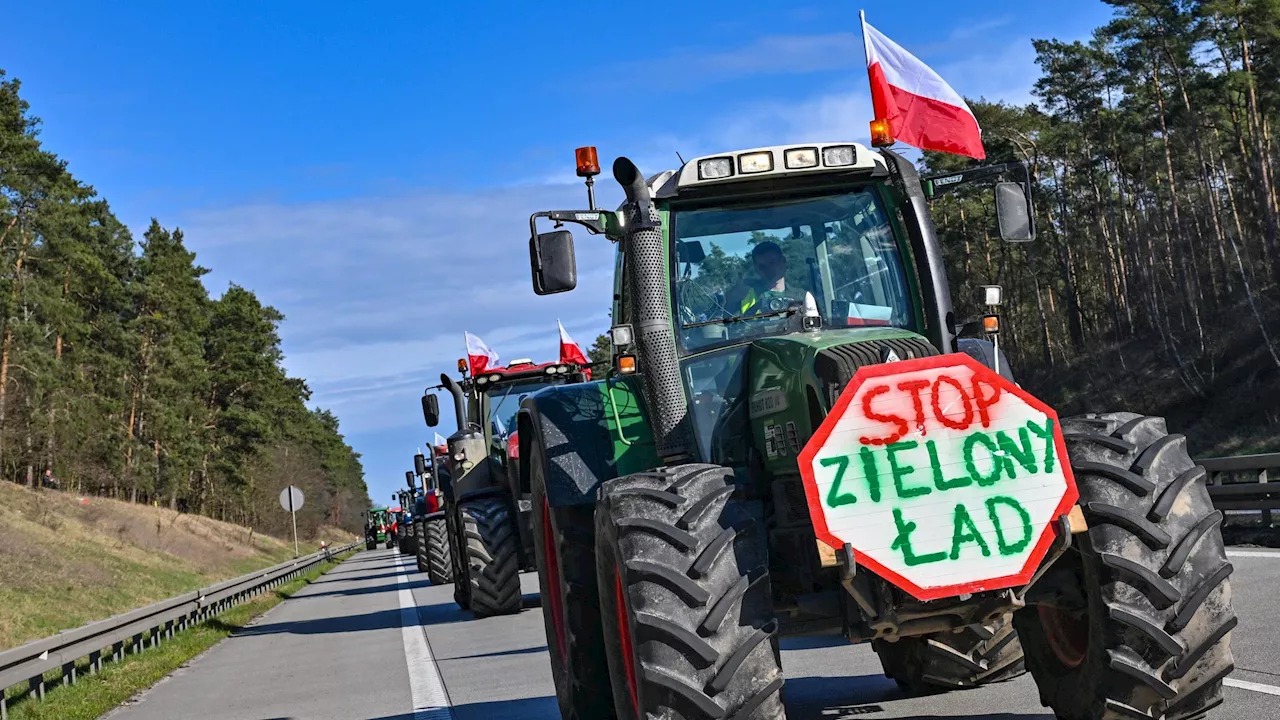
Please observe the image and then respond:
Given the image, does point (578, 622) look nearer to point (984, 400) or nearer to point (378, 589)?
point (984, 400)

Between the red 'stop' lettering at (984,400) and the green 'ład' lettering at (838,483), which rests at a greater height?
the red 'stop' lettering at (984,400)

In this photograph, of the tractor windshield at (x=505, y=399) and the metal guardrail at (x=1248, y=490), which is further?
the tractor windshield at (x=505, y=399)

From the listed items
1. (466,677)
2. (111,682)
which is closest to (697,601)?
(466,677)

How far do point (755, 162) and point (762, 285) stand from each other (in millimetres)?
601

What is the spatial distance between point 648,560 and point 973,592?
1.20 m

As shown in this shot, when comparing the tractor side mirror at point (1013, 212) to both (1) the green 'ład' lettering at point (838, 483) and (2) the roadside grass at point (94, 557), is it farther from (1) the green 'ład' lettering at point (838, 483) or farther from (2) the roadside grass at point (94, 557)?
(2) the roadside grass at point (94, 557)

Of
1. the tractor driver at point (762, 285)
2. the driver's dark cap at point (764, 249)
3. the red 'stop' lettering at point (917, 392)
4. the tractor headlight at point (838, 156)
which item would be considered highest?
the tractor headlight at point (838, 156)

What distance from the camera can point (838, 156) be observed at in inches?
291

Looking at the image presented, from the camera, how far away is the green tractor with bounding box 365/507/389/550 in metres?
94.9

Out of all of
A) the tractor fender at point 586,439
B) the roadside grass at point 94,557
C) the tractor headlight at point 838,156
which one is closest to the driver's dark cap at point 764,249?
the tractor headlight at point 838,156

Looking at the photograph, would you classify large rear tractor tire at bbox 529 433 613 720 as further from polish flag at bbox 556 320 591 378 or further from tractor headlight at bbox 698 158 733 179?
polish flag at bbox 556 320 591 378

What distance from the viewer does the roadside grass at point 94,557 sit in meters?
27.4

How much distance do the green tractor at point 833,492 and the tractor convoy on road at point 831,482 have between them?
1 centimetres

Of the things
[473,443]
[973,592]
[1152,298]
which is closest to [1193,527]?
[973,592]
